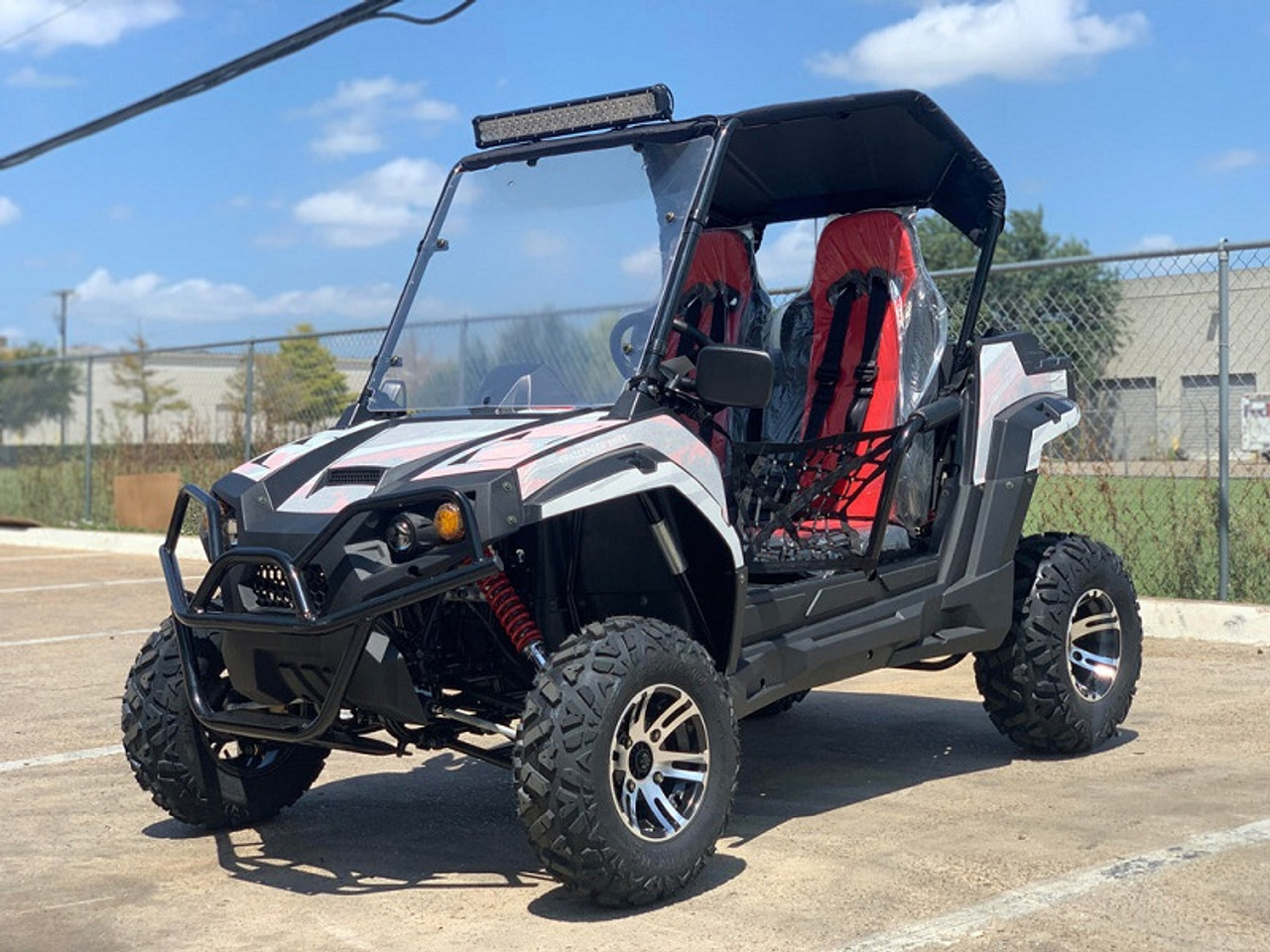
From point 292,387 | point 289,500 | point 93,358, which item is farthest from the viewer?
point 93,358

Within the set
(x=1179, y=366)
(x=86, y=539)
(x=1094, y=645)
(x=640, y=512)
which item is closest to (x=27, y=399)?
(x=86, y=539)

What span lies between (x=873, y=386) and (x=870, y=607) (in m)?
1.03

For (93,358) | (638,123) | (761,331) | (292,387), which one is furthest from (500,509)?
(93,358)

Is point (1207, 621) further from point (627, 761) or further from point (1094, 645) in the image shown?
point (627, 761)

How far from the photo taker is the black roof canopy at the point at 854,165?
568cm

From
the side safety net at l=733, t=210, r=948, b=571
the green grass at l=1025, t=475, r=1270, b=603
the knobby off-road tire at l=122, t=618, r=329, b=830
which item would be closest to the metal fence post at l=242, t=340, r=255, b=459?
the green grass at l=1025, t=475, r=1270, b=603

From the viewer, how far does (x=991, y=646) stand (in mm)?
6094

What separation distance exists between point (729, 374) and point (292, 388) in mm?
12054

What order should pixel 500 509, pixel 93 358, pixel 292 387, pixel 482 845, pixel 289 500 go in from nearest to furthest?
pixel 500 509, pixel 289 500, pixel 482 845, pixel 292 387, pixel 93 358

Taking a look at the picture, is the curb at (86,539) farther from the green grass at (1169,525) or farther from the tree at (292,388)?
the green grass at (1169,525)

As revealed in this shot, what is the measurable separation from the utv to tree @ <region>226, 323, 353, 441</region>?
30.7 ft

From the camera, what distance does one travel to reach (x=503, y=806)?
18.9ft

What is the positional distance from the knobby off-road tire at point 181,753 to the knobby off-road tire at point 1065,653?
2.65m

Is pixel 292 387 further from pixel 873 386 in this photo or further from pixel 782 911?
pixel 782 911
